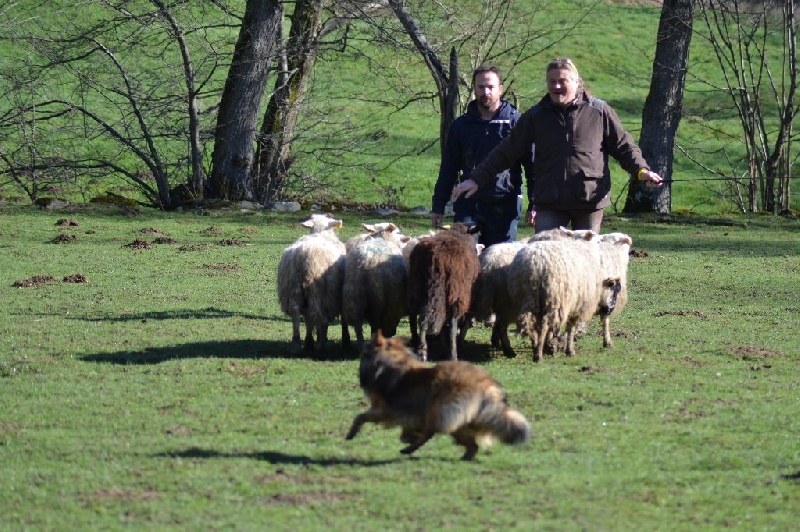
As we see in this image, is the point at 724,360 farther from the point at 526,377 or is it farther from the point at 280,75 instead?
the point at 280,75

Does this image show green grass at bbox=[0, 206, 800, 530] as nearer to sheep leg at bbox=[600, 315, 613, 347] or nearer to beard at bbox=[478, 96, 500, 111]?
sheep leg at bbox=[600, 315, 613, 347]

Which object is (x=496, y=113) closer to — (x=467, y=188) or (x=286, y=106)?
(x=467, y=188)

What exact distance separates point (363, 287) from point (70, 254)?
833 centimetres

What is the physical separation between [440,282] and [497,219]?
198 cm

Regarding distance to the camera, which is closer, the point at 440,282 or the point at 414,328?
the point at 440,282

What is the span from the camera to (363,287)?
33.7 ft

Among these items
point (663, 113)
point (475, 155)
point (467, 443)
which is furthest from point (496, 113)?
point (663, 113)

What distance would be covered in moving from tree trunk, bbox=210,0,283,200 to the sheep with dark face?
1456 centimetres

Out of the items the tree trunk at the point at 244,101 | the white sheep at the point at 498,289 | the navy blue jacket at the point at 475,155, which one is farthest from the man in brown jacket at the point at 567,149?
the tree trunk at the point at 244,101

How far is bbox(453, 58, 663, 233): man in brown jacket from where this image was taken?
10.4 metres

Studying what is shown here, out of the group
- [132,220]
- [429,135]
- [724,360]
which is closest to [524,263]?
[724,360]

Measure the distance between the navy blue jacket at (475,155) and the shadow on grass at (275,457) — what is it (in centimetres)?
481

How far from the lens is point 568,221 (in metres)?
10.9

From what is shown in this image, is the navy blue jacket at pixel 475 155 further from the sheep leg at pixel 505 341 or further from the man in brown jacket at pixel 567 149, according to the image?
the sheep leg at pixel 505 341
